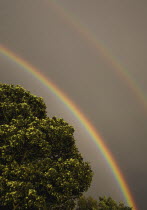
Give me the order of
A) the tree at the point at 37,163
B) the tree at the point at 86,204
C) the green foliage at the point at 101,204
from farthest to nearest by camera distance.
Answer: the tree at the point at 86,204 < the green foliage at the point at 101,204 < the tree at the point at 37,163

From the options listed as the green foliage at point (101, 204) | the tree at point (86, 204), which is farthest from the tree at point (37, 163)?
the tree at point (86, 204)

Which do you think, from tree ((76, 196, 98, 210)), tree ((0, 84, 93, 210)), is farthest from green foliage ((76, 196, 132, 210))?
tree ((0, 84, 93, 210))

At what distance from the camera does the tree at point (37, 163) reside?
17.0 meters

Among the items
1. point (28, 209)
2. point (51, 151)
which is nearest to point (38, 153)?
point (51, 151)

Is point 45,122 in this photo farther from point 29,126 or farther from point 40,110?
point 40,110

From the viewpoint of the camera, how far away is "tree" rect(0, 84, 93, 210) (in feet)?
55.9

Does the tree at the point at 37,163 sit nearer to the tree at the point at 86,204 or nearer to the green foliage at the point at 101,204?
the green foliage at the point at 101,204

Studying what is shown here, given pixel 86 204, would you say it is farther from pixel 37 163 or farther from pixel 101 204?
pixel 37 163

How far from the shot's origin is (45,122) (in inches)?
806

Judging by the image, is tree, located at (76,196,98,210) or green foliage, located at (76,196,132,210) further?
tree, located at (76,196,98,210)

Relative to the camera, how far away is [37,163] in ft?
61.9

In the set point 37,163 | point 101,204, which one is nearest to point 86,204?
point 101,204

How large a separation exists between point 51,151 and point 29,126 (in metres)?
2.61

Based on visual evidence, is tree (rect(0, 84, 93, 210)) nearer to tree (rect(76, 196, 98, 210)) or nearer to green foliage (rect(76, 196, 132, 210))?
green foliage (rect(76, 196, 132, 210))
